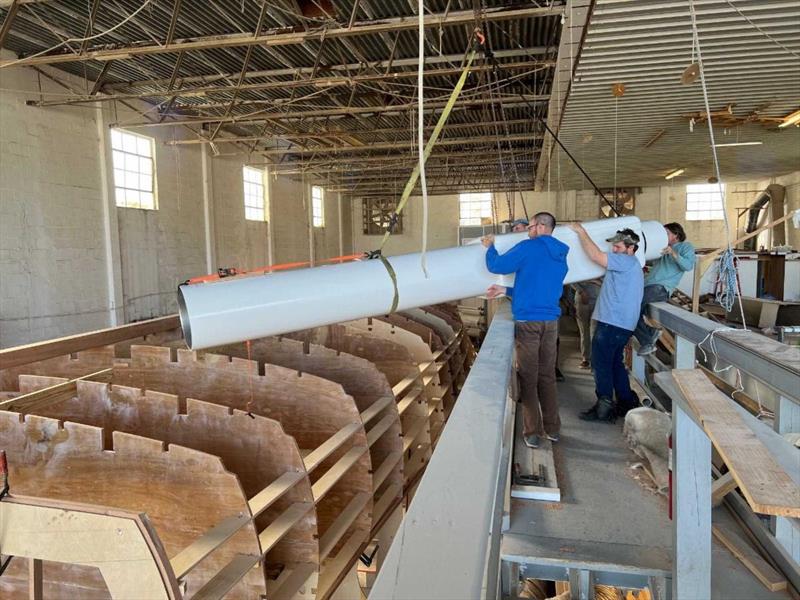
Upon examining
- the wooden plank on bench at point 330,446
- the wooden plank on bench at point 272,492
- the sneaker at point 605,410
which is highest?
the sneaker at point 605,410

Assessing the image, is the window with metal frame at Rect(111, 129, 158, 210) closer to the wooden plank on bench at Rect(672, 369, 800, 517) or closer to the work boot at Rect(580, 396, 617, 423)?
the work boot at Rect(580, 396, 617, 423)

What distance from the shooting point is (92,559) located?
2.01m

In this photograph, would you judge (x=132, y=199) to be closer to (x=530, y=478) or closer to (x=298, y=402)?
(x=298, y=402)

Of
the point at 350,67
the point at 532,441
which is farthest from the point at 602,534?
the point at 350,67

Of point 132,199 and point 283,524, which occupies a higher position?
point 132,199

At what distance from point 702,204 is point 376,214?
13.5 meters

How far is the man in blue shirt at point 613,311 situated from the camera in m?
3.45

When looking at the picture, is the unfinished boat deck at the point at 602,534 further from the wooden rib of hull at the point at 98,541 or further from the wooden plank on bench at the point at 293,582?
the wooden rib of hull at the point at 98,541

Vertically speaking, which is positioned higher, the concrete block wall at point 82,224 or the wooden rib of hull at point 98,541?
the concrete block wall at point 82,224

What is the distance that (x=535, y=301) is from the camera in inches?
123

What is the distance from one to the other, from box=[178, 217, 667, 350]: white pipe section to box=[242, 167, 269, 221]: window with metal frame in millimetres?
12504

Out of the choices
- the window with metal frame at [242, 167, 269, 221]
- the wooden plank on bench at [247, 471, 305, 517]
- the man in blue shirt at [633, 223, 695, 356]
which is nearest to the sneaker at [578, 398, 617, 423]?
the man in blue shirt at [633, 223, 695, 356]

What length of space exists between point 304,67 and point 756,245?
17141 millimetres

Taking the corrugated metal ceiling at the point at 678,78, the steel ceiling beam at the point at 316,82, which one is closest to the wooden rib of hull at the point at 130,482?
the corrugated metal ceiling at the point at 678,78
